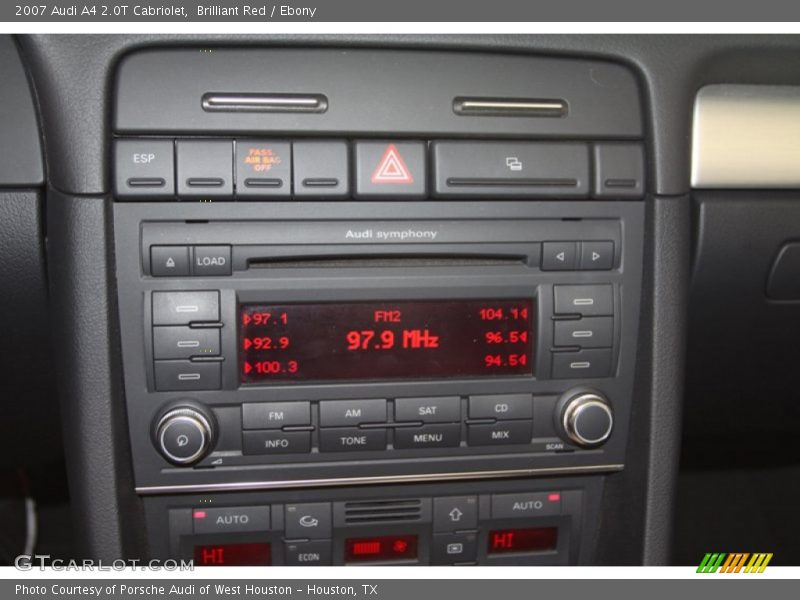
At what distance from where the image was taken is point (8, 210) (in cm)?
98

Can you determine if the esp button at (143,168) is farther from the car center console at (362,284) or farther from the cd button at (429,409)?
the cd button at (429,409)

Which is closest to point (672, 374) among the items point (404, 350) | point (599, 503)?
point (599, 503)

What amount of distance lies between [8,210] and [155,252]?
204mm

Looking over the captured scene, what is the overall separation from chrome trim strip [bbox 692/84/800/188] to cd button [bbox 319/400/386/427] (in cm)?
54

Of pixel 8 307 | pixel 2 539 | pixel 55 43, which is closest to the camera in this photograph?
pixel 55 43

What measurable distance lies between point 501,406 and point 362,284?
0.85ft

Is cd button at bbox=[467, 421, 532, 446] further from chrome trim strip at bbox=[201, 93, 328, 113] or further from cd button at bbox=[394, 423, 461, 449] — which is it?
chrome trim strip at bbox=[201, 93, 328, 113]

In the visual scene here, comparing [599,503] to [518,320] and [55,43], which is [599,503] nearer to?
[518,320]

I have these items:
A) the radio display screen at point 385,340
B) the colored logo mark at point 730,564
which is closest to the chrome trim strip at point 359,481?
the radio display screen at point 385,340

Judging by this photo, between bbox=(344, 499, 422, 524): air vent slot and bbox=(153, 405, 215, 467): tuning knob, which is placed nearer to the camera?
bbox=(153, 405, 215, 467): tuning knob

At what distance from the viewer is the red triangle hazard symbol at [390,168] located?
97 centimetres

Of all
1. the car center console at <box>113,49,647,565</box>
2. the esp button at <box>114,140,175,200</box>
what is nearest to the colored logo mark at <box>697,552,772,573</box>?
the car center console at <box>113,49,647,565</box>

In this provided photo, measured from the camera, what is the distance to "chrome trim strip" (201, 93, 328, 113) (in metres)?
0.94

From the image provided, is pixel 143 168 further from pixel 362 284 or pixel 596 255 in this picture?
pixel 596 255
